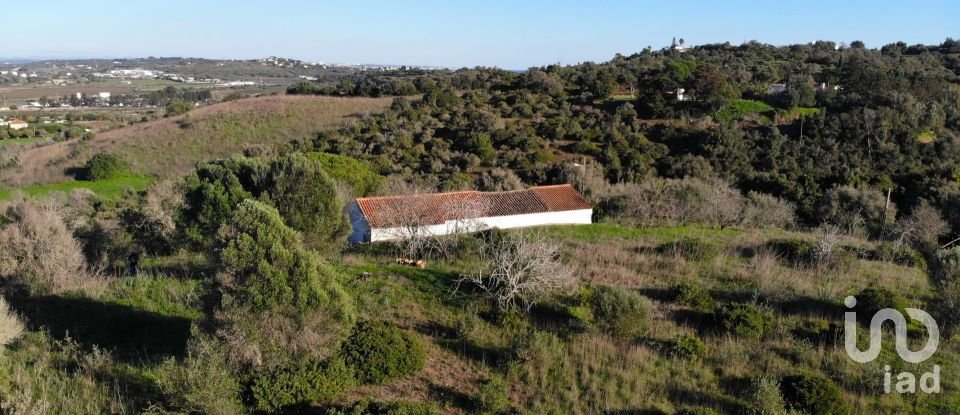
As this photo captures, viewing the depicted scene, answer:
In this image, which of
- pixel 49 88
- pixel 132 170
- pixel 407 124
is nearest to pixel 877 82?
pixel 407 124

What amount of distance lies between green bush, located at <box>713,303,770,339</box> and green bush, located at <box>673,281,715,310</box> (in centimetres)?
74

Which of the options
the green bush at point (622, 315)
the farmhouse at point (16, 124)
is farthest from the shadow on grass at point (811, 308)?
the farmhouse at point (16, 124)

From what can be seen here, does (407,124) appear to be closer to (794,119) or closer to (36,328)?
(794,119)

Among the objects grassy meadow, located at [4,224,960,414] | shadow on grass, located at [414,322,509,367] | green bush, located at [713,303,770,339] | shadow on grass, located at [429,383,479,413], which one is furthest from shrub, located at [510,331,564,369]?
green bush, located at [713,303,770,339]

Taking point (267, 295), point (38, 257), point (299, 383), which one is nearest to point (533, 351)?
point (299, 383)

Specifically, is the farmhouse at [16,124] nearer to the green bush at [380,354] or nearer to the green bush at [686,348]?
the green bush at [380,354]

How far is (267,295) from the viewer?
702 centimetres

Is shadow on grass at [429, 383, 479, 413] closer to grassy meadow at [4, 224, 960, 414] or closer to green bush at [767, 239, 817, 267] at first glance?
grassy meadow at [4, 224, 960, 414]

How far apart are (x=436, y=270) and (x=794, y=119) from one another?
3343 centimetres

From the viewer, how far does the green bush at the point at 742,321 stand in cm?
941

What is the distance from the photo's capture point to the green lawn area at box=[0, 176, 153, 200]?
28719mm

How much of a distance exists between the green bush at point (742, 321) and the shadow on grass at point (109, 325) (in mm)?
8592

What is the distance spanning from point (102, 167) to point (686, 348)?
34704 millimetres

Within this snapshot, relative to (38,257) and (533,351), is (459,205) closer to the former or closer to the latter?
(533,351)
